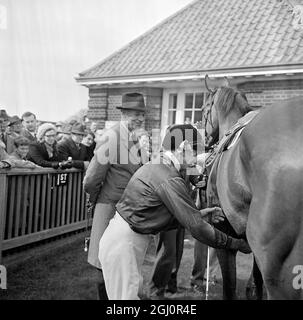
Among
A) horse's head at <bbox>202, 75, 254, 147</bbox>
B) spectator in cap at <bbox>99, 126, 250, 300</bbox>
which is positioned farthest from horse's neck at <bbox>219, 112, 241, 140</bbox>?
spectator in cap at <bbox>99, 126, 250, 300</bbox>

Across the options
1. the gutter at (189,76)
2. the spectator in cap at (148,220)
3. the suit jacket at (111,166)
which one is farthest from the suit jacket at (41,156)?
the gutter at (189,76)

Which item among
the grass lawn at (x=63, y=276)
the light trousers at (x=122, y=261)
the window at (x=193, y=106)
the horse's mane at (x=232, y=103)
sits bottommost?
the grass lawn at (x=63, y=276)

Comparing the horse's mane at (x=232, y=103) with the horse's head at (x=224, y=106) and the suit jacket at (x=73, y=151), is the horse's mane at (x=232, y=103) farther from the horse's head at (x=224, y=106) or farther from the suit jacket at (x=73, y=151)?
the suit jacket at (x=73, y=151)

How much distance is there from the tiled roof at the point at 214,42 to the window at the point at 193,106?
0.74 meters

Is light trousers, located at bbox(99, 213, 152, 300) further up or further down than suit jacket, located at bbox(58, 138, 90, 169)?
further down

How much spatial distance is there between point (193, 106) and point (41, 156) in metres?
4.46

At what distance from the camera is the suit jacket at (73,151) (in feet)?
17.8

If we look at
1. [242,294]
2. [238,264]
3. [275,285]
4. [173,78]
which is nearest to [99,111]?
[173,78]

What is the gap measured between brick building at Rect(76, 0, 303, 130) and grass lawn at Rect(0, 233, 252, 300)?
3689 millimetres

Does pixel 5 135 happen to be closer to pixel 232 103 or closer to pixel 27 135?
pixel 27 135

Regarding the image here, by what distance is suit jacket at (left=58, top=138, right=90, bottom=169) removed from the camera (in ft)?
17.8

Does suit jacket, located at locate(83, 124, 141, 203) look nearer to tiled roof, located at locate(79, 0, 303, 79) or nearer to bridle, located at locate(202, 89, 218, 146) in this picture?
bridle, located at locate(202, 89, 218, 146)

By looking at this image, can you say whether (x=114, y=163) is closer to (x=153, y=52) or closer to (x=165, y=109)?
(x=165, y=109)

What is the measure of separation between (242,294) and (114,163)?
190 cm
